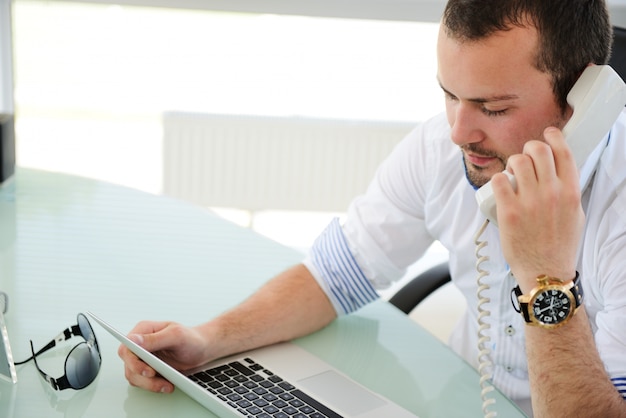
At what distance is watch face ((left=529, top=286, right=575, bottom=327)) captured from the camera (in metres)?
1.21

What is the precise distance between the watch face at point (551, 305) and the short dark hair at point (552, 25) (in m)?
0.34

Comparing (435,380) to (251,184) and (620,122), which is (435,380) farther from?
(251,184)

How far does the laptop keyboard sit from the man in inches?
1.9

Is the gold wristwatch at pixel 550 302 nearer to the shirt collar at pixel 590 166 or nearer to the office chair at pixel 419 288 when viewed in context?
the shirt collar at pixel 590 166

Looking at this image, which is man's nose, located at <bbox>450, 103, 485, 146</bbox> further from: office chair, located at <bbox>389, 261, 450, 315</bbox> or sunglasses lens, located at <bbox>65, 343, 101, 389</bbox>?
sunglasses lens, located at <bbox>65, 343, 101, 389</bbox>

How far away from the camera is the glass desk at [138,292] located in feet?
4.10

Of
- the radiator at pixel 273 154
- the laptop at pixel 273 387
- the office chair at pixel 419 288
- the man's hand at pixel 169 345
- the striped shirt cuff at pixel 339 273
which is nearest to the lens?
the laptop at pixel 273 387

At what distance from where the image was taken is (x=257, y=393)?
123 centimetres

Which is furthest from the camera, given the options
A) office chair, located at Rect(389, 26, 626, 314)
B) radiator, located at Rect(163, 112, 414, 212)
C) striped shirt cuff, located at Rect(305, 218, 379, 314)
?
radiator, located at Rect(163, 112, 414, 212)

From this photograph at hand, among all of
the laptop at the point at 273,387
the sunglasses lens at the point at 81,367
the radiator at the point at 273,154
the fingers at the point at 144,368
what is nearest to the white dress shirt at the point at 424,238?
the laptop at the point at 273,387

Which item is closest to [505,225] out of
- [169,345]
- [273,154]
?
[169,345]

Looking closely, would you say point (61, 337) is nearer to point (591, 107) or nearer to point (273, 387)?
point (273, 387)

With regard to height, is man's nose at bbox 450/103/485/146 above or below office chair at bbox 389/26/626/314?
above

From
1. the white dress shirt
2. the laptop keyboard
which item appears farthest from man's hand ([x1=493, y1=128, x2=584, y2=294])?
the laptop keyboard
